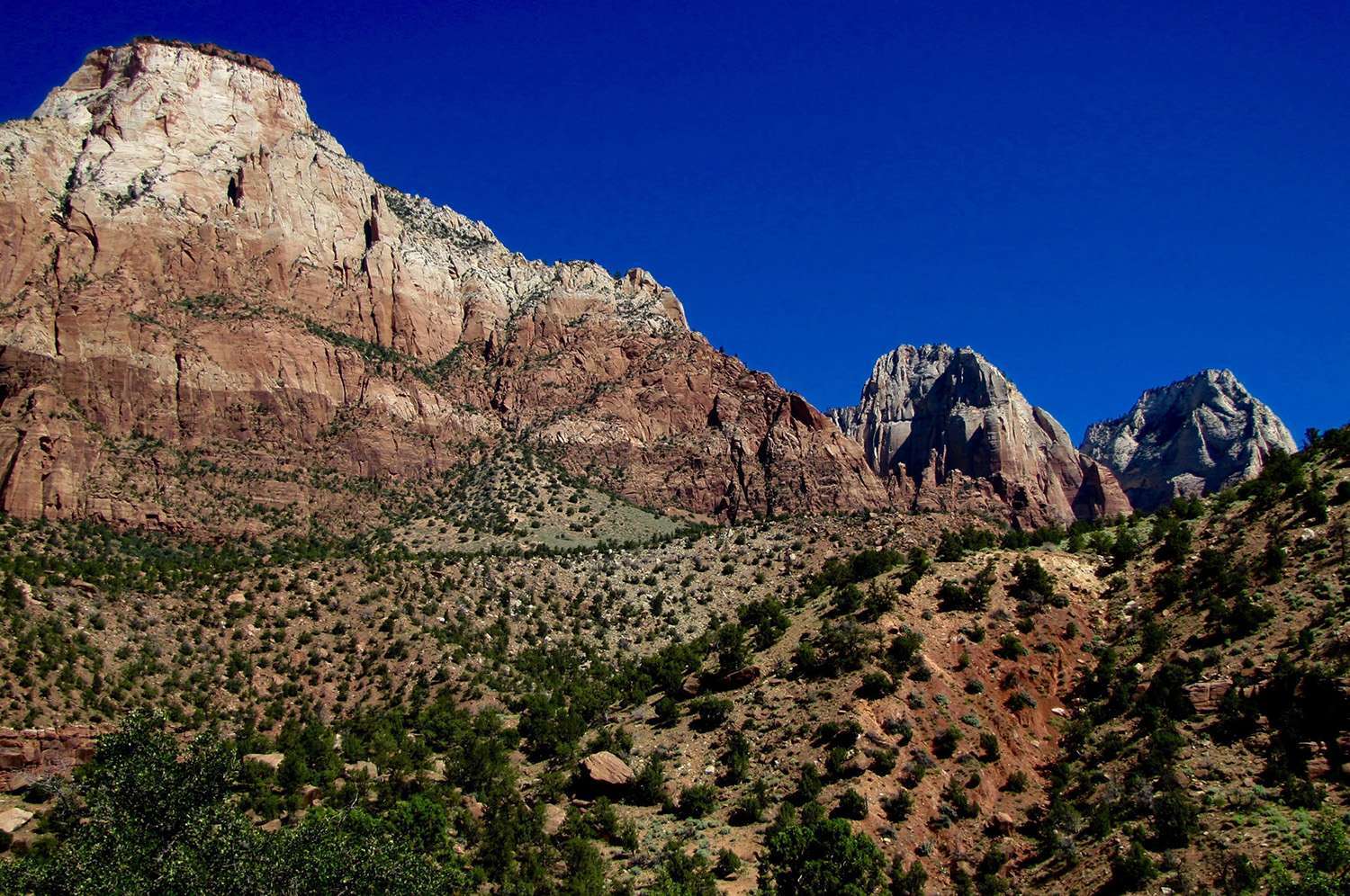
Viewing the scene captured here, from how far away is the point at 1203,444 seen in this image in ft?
587

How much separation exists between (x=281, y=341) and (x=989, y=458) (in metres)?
114

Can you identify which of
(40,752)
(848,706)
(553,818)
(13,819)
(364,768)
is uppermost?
(848,706)

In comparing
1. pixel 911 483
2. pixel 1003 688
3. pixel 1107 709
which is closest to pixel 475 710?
pixel 1003 688

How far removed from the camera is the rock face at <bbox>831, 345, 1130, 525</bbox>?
15475cm

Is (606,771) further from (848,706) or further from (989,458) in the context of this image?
(989,458)

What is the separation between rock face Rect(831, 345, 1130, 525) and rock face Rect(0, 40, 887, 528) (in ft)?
90.2

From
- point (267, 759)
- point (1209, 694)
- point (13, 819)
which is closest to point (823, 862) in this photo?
A: point (1209, 694)

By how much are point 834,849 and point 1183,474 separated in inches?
6657

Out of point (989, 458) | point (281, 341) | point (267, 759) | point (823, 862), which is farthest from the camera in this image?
point (989, 458)

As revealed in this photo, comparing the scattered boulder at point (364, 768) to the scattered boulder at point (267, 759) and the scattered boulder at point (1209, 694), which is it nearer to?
the scattered boulder at point (267, 759)

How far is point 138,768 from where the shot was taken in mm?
36156

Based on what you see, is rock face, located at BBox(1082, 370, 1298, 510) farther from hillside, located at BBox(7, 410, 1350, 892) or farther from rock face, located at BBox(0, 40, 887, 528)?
hillside, located at BBox(7, 410, 1350, 892)

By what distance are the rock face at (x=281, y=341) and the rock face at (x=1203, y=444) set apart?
7484 cm

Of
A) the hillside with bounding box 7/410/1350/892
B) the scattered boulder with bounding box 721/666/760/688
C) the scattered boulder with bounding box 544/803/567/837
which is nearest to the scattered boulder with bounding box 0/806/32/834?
the hillside with bounding box 7/410/1350/892
